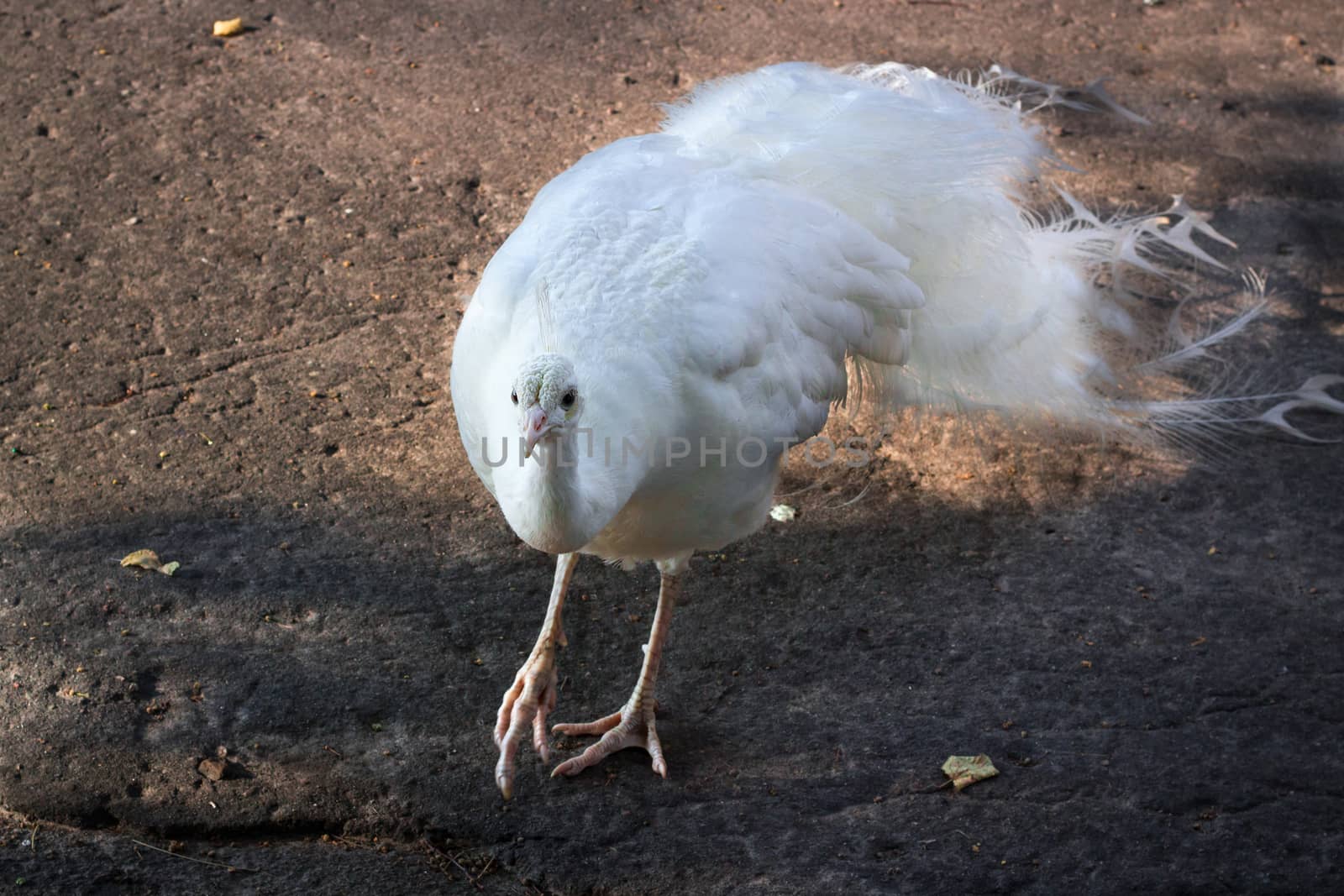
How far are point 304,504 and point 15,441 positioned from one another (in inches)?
40.8

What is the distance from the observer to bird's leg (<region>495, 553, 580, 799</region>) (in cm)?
353

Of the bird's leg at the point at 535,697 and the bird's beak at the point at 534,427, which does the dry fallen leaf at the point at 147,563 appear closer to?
the bird's leg at the point at 535,697

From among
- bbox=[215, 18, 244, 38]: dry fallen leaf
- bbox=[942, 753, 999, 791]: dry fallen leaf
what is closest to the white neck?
bbox=[942, 753, 999, 791]: dry fallen leaf

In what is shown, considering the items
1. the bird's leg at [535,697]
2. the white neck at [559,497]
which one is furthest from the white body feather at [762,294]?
the bird's leg at [535,697]

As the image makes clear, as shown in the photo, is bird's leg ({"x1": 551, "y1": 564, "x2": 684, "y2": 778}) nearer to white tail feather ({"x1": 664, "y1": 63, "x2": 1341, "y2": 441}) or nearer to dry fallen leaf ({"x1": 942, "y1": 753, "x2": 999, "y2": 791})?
dry fallen leaf ({"x1": 942, "y1": 753, "x2": 999, "y2": 791})

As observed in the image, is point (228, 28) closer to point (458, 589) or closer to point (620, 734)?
point (458, 589)

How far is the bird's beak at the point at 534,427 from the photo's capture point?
2.71 metres

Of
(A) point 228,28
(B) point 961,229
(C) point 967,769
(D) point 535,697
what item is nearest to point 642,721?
(D) point 535,697

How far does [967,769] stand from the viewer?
3.71 meters

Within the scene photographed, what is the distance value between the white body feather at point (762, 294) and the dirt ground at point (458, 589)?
64cm

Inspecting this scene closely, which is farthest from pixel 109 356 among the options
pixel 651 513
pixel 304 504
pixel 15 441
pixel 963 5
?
pixel 963 5

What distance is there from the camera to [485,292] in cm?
330

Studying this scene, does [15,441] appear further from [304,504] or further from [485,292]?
[485,292]

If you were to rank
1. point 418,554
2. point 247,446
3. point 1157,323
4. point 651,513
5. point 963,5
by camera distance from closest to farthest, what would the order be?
point 651,513 < point 418,554 < point 247,446 < point 1157,323 < point 963,5
